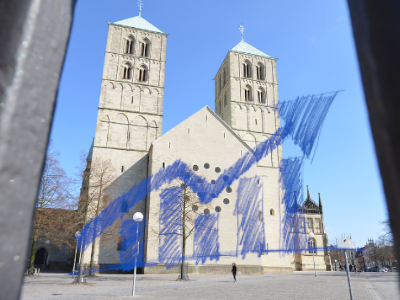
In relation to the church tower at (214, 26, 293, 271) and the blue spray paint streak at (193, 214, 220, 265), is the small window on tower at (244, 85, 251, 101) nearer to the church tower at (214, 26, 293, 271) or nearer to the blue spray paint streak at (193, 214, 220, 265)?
the church tower at (214, 26, 293, 271)

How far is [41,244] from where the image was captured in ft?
105

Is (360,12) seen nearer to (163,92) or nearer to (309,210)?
(163,92)

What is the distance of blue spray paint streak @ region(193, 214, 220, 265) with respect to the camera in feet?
78.7

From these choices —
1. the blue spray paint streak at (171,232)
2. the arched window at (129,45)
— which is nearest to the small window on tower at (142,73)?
the arched window at (129,45)

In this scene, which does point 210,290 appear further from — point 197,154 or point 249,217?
point 197,154

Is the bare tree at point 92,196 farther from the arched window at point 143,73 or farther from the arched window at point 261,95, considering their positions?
the arched window at point 261,95

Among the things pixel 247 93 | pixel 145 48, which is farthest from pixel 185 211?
pixel 145 48

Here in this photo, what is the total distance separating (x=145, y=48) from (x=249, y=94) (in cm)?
1235

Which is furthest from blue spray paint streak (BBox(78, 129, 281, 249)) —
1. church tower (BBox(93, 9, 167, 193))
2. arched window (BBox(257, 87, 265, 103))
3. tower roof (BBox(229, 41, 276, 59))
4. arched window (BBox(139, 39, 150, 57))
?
tower roof (BBox(229, 41, 276, 59))

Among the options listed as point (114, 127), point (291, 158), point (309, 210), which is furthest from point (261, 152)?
point (309, 210)

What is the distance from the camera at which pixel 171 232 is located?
23516 millimetres

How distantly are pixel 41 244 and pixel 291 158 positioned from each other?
26117 mm

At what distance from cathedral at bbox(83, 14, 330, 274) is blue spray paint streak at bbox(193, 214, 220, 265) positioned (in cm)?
7

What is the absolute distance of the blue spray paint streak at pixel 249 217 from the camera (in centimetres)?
2548
